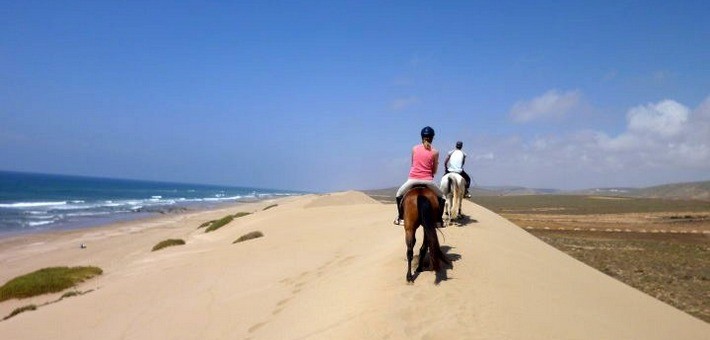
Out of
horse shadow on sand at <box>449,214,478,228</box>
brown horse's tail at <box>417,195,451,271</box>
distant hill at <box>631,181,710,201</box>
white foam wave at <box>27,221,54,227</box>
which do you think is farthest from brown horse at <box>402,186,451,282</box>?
distant hill at <box>631,181,710,201</box>

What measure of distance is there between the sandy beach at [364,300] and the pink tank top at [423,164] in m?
1.61

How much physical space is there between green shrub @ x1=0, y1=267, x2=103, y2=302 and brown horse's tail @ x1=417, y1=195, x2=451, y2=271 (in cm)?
1389

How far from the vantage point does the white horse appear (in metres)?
13.5

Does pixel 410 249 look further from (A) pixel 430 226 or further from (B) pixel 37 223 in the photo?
(B) pixel 37 223

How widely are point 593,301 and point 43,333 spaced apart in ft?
34.6

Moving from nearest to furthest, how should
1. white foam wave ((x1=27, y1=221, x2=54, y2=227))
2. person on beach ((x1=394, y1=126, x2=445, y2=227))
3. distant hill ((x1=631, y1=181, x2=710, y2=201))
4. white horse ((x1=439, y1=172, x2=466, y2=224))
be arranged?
person on beach ((x1=394, y1=126, x2=445, y2=227)), white horse ((x1=439, y1=172, x2=466, y2=224)), white foam wave ((x1=27, y1=221, x2=54, y2=227)), distant hill ((x1=631, y1=181, x2=710, y2=201))

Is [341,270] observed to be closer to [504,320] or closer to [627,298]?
[504,320]

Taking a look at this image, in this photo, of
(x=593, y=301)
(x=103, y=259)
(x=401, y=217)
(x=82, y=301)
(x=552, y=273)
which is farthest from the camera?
(x=103, y=259)

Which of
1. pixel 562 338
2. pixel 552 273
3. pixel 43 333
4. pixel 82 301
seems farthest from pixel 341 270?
pixel 82 301

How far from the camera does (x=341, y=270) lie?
1008 cm

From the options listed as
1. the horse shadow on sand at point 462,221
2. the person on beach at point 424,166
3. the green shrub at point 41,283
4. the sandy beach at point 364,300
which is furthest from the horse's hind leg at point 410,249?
the green shrub at point 41,283

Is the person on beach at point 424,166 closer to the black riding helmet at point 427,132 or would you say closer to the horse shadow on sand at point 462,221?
the black riding helmet at point 427,132

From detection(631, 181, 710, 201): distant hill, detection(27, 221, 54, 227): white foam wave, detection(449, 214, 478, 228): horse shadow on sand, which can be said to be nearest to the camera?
detection(449, 214, 478, 228): horse shadow on sand

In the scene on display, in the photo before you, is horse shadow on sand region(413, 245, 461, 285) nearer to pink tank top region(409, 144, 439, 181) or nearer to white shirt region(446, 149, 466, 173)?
pink tank top region(409, 144, 439, 181)
